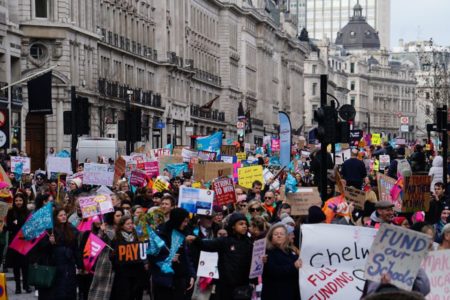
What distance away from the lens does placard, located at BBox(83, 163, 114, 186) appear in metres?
24.2

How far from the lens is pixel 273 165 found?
40.0 metres

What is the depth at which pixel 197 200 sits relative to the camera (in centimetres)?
1695

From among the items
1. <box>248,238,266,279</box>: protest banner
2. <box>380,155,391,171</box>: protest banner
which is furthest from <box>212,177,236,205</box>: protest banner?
<box>380,155,391,171</box>: protest banner

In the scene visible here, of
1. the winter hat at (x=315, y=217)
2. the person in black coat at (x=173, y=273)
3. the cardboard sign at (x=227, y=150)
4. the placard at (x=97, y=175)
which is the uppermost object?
the cardboard sign at (x=227, y=150)

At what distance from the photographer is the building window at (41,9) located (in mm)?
56875

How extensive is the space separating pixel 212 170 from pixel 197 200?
38.0 ft

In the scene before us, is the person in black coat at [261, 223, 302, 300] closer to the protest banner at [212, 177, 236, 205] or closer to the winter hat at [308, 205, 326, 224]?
the winter hat at [308, 205, 326, 224]

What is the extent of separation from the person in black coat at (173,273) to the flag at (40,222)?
57.3 inches

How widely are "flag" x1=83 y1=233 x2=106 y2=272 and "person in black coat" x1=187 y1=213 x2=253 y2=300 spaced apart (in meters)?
2.25

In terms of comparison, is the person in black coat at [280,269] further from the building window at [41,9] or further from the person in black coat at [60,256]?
the building window at [41,9]

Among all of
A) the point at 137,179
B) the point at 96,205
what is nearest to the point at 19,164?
the point at 137,179

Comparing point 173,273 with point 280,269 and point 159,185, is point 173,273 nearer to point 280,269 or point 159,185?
point 280,269

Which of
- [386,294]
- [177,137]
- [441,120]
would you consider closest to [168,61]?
[177,137]

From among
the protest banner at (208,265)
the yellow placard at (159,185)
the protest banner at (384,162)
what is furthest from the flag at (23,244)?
the protest banner at (384,162)
